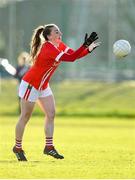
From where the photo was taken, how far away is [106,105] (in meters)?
32.7

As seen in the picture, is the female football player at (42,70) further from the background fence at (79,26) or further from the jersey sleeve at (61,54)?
the background fence at (79,26)

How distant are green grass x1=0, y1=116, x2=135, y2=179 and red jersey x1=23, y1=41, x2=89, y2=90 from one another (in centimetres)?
124

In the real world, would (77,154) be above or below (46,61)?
below

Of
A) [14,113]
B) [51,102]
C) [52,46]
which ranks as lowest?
[14,113]

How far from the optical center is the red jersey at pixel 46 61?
42.0ft

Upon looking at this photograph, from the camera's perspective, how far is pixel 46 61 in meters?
13.0

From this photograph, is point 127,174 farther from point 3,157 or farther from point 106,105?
point 106,105

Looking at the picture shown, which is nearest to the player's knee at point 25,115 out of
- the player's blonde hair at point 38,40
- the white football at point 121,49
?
the player's blonde hair at point 38,40

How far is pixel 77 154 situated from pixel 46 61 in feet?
7.09

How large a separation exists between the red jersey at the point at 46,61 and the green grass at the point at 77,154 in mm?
1236

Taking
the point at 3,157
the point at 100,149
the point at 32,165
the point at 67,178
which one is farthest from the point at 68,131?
the point at 67,178

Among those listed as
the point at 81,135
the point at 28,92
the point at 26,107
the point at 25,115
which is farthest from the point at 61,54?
the point at 81,135

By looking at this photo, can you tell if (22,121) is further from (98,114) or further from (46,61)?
(98,114)

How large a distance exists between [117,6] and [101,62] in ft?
7.62
